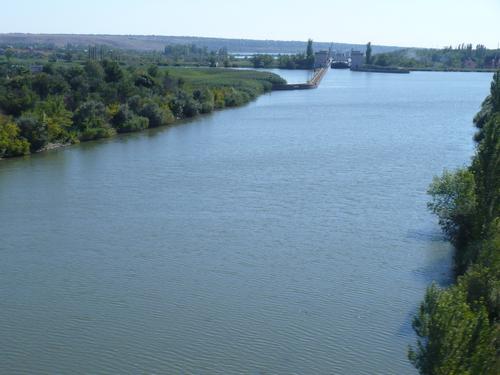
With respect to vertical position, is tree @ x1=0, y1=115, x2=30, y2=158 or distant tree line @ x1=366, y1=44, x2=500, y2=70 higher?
distant tree line @ x1=366, y1=44, x2=500, y2=70

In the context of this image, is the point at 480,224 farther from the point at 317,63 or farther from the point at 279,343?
the point at 317,63

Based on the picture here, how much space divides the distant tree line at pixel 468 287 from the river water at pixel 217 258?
0.55 m

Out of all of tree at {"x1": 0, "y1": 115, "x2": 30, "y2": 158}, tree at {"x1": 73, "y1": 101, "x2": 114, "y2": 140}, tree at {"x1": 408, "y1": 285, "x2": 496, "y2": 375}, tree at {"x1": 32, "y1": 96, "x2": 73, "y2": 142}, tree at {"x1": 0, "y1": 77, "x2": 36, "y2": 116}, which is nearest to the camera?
tree at {"x1": 408, "y1": 285, "x2": 496, "y2": 375}

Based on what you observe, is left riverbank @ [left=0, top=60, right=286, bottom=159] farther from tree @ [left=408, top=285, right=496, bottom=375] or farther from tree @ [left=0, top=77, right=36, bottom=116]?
tree @ [left=408, top=285, right=496, bottom=375]

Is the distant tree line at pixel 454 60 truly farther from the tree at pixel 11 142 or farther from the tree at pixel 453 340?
the tree at pixel 453 340

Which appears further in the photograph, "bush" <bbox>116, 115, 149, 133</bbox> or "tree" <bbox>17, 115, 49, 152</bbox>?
"bush" <bbox>116, 115, 149, 133</bbox>

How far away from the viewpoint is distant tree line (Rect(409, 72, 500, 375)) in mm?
3906

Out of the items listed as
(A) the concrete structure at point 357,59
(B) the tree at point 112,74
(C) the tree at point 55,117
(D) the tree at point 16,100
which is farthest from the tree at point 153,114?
(A) the concrete structure at point 357,59

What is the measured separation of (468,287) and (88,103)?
44.7ft

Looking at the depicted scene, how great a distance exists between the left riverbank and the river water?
80 centimetres

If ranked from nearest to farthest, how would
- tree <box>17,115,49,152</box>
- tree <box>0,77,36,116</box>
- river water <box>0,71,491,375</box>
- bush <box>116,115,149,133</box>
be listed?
river water <box>0,71,491,375</box>, tree <box>17,115,49,152</box>, tree <box>0,77,36,116</box>, bush <box>116,115,149,133</box>

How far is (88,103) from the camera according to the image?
58.3 feet

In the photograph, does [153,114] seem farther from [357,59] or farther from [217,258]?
[357,59]

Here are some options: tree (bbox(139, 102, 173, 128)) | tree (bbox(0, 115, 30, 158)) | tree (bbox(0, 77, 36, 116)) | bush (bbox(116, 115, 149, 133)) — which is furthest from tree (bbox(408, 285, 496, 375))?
tree (bbox(139, 102, 173, 128))
